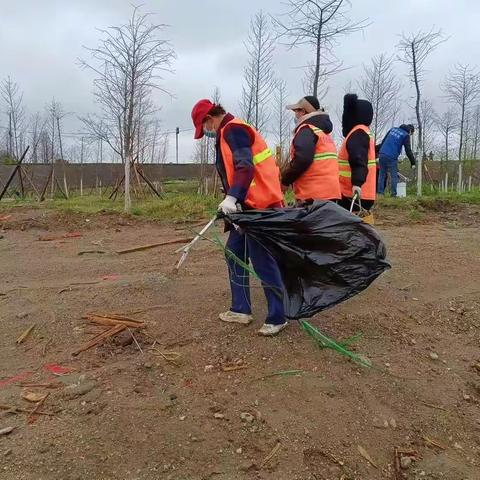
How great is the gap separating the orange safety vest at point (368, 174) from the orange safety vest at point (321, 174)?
657 millimetres

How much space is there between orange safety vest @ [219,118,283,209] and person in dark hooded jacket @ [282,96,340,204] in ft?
0.94

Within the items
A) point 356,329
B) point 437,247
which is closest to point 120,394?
point 356,329

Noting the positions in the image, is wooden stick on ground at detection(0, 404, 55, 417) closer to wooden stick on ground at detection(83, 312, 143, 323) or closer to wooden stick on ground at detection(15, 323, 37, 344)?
wooden stick on ground at detection(15, 323, 37, 344)

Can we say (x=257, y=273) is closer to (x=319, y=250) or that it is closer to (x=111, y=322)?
(x=319, y=250)

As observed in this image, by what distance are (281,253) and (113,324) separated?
139 cm

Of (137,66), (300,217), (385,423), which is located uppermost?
(137,66)

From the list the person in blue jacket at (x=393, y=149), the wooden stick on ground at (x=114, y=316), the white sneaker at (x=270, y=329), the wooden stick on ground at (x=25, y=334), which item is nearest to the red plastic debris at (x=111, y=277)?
the wooden stick on ground at (x=114, y=316)

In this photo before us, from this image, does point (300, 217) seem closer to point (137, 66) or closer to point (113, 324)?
point (113, 324)

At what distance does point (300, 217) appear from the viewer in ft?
10.6

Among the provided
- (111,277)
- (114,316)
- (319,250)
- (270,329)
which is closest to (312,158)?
(319,250)

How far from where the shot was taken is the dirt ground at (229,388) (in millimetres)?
2467

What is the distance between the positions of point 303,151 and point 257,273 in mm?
989

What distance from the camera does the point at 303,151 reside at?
374 centimetres

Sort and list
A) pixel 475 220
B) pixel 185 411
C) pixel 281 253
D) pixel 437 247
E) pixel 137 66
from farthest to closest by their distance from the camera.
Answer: pixel 137 66 < pixel 475 220 < pixel 437 247 < pixel 281 253 < pixel 185 411
